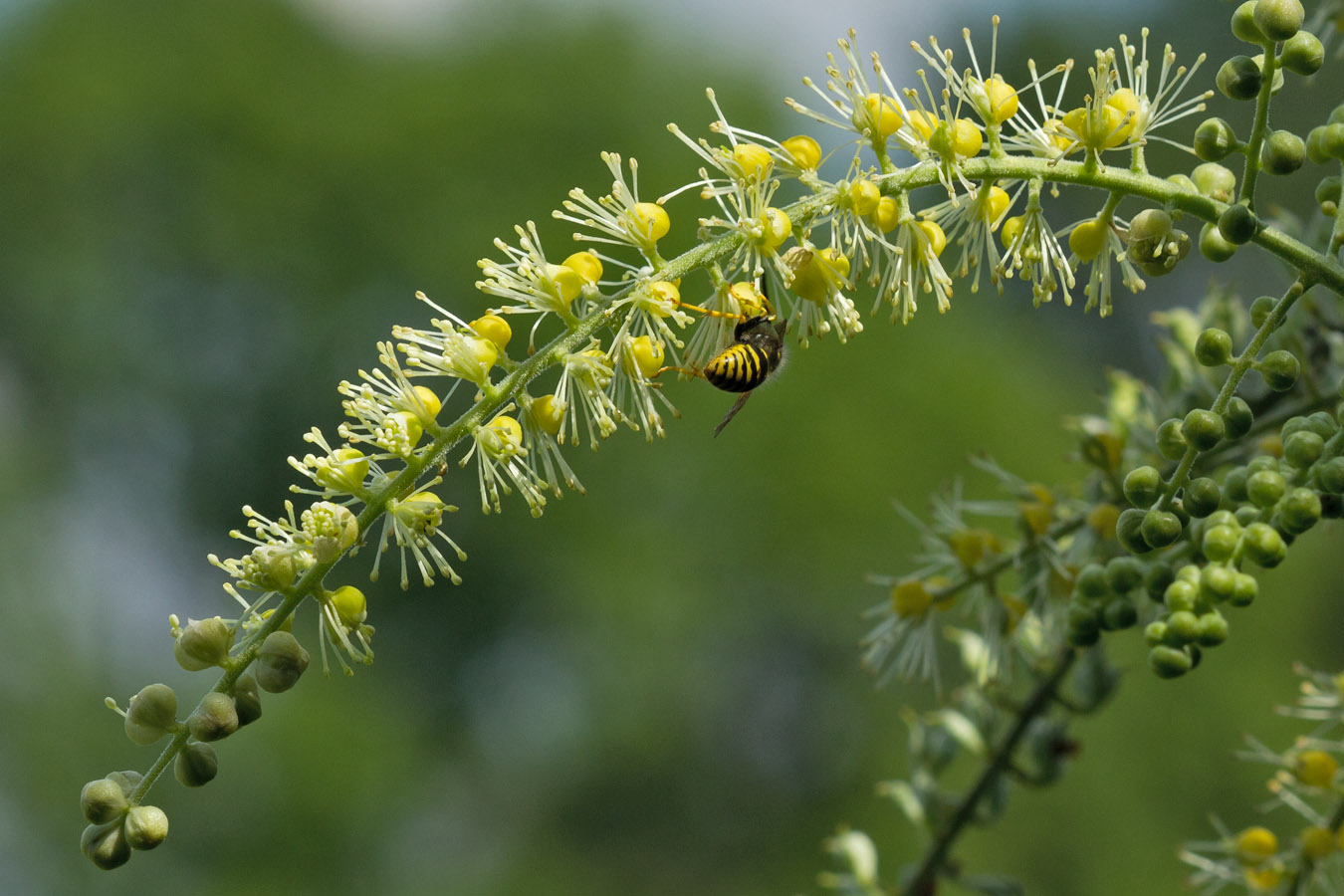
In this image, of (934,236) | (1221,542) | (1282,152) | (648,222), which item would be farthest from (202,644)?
(1282,152)

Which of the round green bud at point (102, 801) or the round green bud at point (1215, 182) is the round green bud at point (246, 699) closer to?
A: the round green bud at point (102, 801)

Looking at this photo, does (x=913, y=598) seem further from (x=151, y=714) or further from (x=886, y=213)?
(x=151, y=714)

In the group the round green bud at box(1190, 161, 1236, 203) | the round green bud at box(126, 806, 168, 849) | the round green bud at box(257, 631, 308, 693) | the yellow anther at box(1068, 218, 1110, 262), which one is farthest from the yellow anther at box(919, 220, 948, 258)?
the round green bud at box(126, 806, 168, 849)

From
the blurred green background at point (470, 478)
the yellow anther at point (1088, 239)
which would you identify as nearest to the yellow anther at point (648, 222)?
the yellow anther at point (1088, 239)

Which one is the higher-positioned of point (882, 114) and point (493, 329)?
point (882, 114)

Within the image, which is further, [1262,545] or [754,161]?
[754,161]

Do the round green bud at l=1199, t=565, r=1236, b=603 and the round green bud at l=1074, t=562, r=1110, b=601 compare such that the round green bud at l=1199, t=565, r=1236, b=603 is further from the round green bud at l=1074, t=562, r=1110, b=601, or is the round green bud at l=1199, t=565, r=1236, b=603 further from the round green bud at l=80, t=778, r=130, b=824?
the round green bud at l=80, t=778, r=130, b=824

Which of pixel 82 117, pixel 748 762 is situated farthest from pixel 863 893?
pixel 82 117
